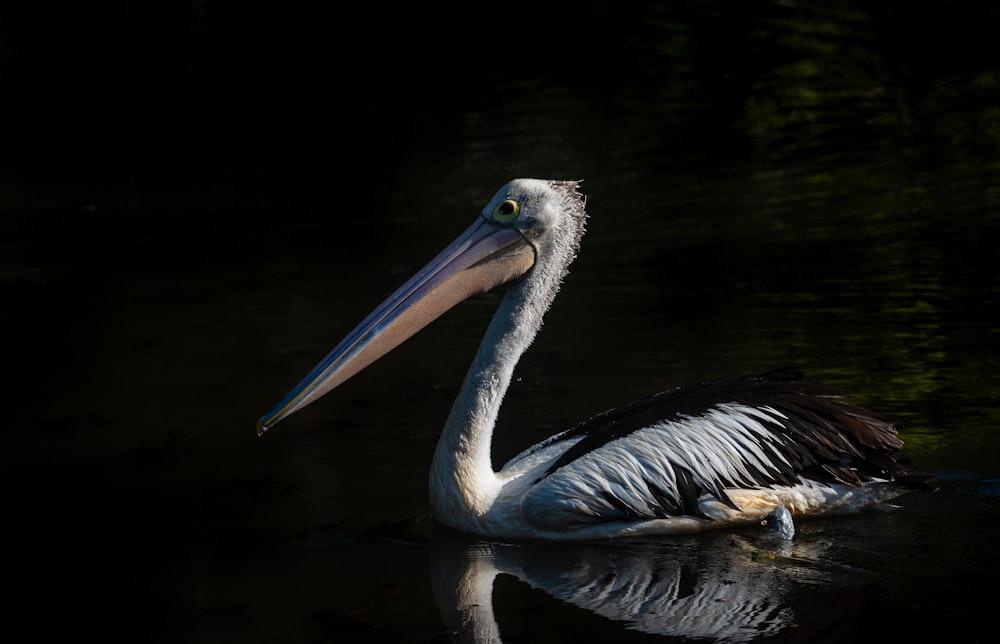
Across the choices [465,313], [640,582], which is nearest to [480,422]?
[640,582]

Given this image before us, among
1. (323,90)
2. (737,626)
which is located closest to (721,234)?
(737,626)

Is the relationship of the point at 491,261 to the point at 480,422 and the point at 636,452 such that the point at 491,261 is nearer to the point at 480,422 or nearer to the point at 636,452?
the point at 480,422

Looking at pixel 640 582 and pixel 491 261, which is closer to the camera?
pixel 640 582

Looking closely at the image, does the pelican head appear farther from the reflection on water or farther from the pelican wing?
the reflection on water

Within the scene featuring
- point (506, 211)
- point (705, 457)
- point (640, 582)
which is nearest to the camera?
point (640, 582)

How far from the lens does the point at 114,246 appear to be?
40.9 feet

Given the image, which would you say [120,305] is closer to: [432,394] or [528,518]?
[432,394]

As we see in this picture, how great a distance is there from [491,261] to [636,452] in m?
1.01

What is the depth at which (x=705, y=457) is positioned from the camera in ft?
19.1

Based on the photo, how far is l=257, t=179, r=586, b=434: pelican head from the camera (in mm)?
6137

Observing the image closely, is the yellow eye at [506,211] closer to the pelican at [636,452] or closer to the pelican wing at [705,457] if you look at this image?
the pelican at [636,452]

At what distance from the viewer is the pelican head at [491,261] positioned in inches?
242

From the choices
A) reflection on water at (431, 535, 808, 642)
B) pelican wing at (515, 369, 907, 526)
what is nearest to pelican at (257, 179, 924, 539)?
pelican wing at (515, 369, 907, 526)

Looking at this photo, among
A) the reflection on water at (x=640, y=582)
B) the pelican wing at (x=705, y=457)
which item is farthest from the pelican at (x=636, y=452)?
the reflection on water at (x=640, y=582)
